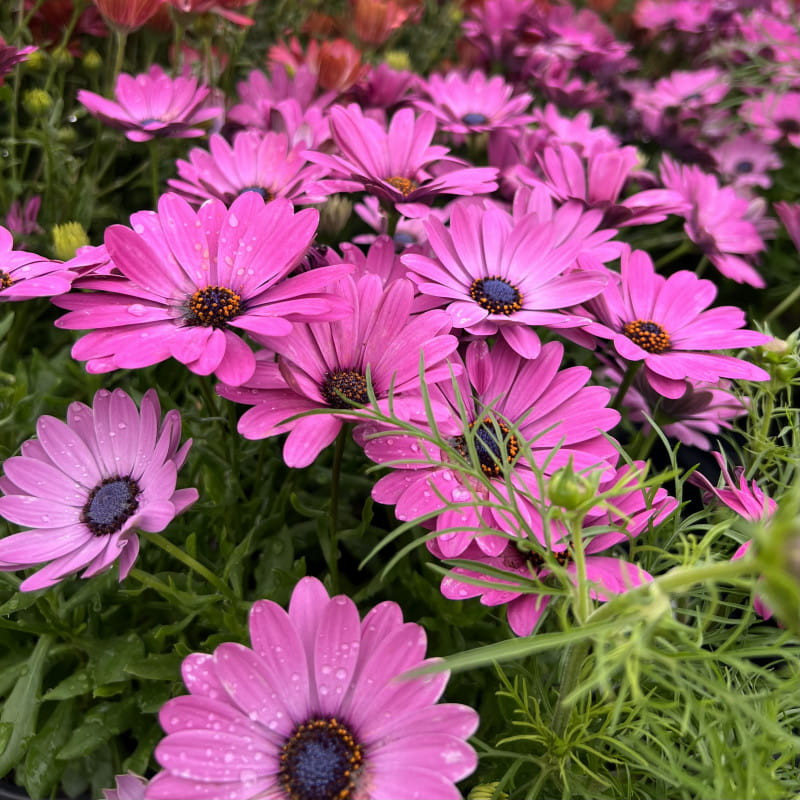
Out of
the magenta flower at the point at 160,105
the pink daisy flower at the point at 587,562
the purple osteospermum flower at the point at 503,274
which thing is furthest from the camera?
the magenta flower at the point at 160,105

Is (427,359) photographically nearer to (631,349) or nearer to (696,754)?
(631,349)

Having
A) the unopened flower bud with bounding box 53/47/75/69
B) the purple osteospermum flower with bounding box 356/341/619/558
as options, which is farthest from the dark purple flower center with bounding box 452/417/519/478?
the unopened flower bud with bounding box 53/47/75/69

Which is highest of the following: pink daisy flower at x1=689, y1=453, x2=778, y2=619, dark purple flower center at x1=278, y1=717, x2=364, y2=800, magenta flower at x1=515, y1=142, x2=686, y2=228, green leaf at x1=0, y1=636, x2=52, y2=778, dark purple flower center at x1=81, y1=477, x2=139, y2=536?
magenta flower at x1=515, y1=142, x2=686, y2=228

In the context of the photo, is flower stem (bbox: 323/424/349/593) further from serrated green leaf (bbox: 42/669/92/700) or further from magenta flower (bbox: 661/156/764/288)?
magenta flower (bbox: 661/156/764/288)

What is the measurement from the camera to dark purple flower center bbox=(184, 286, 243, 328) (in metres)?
0.61

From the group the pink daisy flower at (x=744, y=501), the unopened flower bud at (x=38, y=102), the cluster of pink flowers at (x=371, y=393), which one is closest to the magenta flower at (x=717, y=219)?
the cluster of pink flowers at (x=371, y=393)

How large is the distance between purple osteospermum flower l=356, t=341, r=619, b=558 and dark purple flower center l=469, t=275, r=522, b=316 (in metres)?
0.04

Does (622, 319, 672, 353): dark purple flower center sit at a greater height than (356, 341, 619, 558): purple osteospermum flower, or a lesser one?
greater

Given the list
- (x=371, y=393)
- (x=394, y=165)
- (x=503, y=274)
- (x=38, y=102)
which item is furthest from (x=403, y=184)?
(x=38, y=102)

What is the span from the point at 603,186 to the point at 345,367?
418 mm

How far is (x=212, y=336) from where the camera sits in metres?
0.56

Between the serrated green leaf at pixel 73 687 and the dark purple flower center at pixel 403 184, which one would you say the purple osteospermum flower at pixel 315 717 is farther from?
the dark purple flower center at pixel 403 184

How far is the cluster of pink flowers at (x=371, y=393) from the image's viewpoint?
1.64 feet

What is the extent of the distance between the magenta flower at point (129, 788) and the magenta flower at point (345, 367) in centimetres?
30
